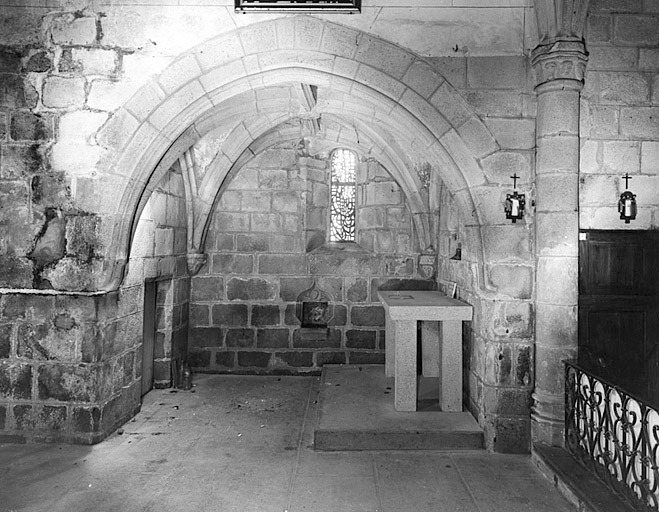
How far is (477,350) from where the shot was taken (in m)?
4.32

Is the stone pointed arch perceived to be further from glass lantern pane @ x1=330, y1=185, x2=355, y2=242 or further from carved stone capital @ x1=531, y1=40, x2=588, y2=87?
glass lantern pane @ x1=330, y1=185, x2=355, y2=242

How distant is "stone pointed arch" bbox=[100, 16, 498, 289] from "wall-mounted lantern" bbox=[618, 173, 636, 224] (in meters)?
1.08

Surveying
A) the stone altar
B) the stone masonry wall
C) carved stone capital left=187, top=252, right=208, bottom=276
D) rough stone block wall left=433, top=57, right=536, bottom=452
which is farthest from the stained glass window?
the stone masonry wall

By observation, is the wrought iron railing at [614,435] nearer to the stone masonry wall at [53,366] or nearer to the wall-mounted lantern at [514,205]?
the wall-mounted lantern at [514,205]

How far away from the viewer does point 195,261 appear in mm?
6355

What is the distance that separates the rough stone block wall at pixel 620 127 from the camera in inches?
157

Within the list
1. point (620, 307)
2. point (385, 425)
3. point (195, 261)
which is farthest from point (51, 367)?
point (620, 307)

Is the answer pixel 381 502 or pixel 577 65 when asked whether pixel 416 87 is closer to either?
pixel 577 65

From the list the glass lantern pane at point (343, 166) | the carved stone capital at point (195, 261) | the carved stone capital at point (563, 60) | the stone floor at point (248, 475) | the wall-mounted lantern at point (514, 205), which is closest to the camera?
the stone floor at point (248, 475)

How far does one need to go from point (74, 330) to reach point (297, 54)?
3.08 m

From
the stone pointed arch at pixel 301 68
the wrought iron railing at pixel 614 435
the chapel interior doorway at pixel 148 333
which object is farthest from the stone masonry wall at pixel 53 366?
the wrought iron railing at pixel 614 435

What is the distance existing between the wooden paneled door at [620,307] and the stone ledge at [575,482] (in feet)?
2.97

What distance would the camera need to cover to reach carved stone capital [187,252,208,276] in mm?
6316

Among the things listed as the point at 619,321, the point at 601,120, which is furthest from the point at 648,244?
the point at 601,120
